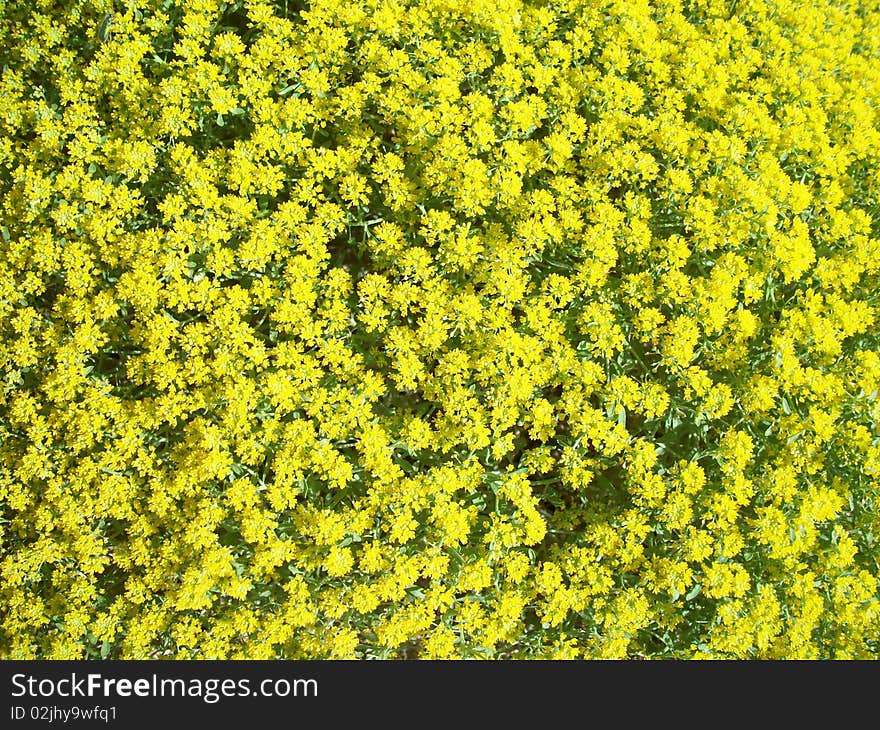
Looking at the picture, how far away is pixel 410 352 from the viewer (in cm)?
318

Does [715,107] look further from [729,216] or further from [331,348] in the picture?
[331,348]

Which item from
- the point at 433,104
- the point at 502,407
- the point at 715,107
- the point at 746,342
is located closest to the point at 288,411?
the point at 502,407

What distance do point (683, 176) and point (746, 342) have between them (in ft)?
3.29

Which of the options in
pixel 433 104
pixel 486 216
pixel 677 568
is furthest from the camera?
pixel 486 216

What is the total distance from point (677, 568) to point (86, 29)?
4.44m

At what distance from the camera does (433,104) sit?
11.2ft

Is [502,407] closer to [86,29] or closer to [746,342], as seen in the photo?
[746,342]

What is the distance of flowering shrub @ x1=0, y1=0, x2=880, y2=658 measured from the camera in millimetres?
3109

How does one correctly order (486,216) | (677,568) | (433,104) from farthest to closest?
(486,216)
(433,104)
(677,568)

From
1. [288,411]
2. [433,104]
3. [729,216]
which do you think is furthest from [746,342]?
[288,411]

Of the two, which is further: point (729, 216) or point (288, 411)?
point (729, 216)

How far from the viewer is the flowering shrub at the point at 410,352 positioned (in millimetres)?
3109

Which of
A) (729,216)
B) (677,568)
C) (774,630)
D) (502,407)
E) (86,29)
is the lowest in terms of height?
(774,630)

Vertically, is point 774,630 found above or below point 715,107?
below
